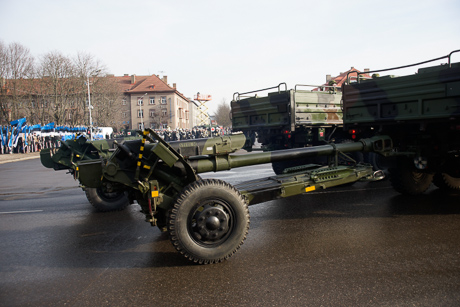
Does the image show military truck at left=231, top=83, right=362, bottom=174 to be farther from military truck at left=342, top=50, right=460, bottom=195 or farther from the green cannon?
the green cannon

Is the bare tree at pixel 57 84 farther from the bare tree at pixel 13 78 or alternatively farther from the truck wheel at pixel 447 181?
the truck wheel at pixel 447 181

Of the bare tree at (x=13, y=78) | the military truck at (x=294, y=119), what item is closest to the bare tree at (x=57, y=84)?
the bare tree at (x=13, y=78)

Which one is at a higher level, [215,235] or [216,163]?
[216,163]

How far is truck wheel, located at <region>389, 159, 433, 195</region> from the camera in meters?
6.69

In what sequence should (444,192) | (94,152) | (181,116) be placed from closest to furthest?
(444,192) → (94,152) → (181,116)

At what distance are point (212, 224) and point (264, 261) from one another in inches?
28.9

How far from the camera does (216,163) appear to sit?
175 inches

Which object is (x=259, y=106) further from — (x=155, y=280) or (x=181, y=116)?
(x=181, y=116)

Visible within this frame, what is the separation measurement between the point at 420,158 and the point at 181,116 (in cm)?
8507

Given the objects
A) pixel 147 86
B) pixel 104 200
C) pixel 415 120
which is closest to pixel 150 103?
pixel 147 86

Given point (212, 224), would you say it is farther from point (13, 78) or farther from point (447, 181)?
point (13, 78)

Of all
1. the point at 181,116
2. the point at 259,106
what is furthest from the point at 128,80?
the point at 259,106

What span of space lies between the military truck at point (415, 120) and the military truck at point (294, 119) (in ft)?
7.36

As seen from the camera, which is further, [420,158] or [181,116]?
[181,116]
